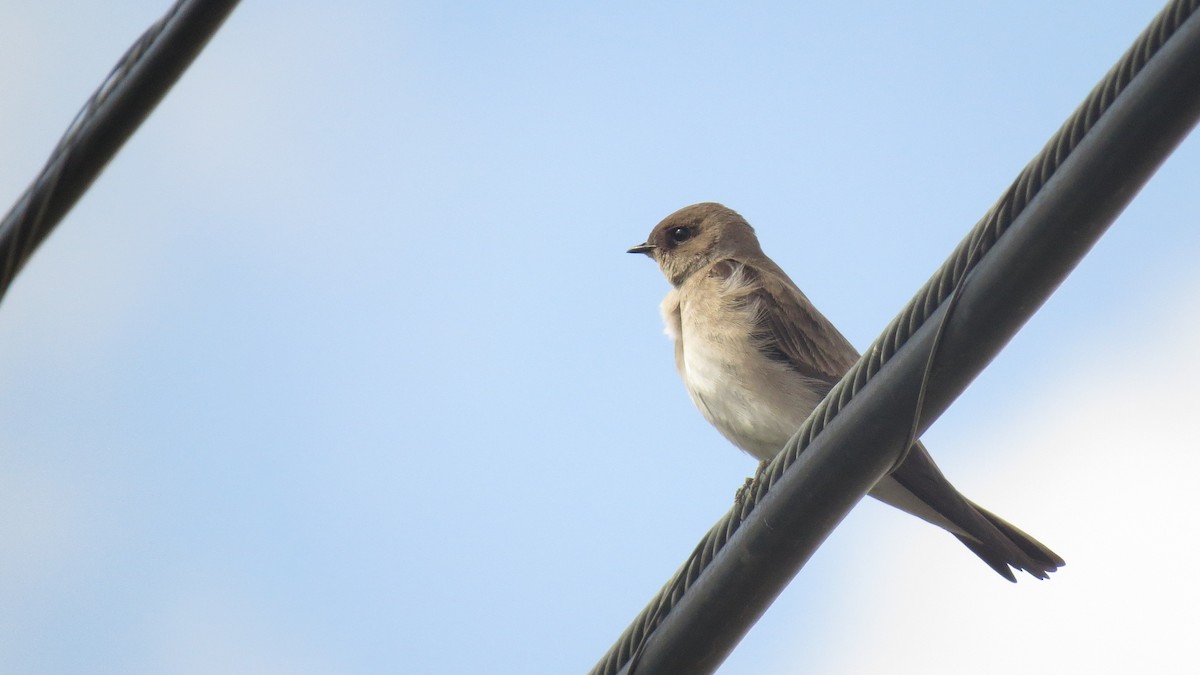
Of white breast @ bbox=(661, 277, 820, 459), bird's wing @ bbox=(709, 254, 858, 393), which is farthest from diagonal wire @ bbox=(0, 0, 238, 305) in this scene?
bird's wing @ bbox=(709, 254, 858, 393)

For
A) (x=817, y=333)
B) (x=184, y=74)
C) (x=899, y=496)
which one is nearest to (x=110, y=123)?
(x=184, y=74)

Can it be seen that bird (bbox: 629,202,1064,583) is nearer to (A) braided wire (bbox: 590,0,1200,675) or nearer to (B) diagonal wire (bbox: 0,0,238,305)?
(A) braided wire (bbox: 590,0,1200,675)

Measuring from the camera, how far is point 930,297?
11.9 feet

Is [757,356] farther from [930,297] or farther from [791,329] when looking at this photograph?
[930,297]

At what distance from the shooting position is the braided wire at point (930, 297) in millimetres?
3225

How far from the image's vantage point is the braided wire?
3.22m

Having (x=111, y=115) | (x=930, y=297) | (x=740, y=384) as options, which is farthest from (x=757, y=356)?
(x=111, y=115)

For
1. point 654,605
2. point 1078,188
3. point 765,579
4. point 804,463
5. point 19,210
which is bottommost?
point 19,210

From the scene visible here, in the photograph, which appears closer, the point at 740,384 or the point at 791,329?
the point at 740,384

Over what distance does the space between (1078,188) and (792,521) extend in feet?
4.09

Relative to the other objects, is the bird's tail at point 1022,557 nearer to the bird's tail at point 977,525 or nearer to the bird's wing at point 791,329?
the bird's tail at point 977,525

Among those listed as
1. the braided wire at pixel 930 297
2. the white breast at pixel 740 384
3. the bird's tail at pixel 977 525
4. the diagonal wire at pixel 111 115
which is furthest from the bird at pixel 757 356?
the diagonal wire at pixel 111 115

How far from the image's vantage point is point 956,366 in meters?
3.56

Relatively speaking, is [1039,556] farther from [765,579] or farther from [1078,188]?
[1078,188]
